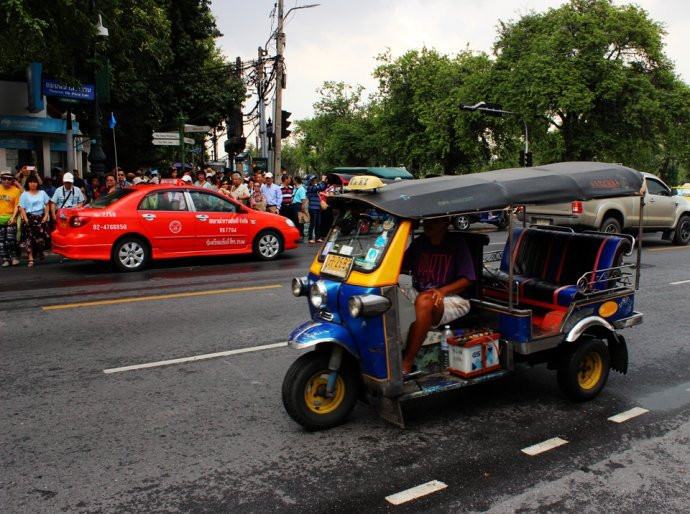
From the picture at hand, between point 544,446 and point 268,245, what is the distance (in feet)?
31.8

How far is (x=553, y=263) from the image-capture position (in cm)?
610

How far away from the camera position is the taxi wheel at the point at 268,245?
1328cm

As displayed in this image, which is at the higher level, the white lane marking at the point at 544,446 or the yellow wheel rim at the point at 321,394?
the yellow wheel rim at the point at 321,394

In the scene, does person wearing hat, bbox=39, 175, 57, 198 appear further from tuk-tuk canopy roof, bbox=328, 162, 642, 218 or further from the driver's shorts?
the driver's shorts

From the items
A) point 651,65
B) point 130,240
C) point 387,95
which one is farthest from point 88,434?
point 387,95

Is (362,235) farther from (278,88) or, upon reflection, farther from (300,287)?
(278,88)

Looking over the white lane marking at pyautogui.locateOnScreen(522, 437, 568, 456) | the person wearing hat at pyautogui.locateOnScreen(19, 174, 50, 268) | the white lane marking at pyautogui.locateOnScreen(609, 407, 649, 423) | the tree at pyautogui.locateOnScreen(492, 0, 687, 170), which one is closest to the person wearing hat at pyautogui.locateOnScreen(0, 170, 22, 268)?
the person wearing hat at pyautogui.locateOnScreen(19, 174, 50, 268)

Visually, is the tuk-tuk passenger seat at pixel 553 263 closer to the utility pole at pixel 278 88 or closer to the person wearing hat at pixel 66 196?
the person wearing hat at pixel 66 196

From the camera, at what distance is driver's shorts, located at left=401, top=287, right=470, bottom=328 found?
4918 mm

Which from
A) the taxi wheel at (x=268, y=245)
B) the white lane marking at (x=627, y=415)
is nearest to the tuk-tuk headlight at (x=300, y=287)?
the white lane marking at (x=627, y=415)

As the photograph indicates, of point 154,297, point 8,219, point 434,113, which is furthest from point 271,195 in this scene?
point 434,113

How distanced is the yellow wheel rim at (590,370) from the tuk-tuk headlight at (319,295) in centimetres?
227

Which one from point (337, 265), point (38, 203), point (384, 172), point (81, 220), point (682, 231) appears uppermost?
point (384, 172)

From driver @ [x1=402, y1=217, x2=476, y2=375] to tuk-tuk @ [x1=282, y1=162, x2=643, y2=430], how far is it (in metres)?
0.13
